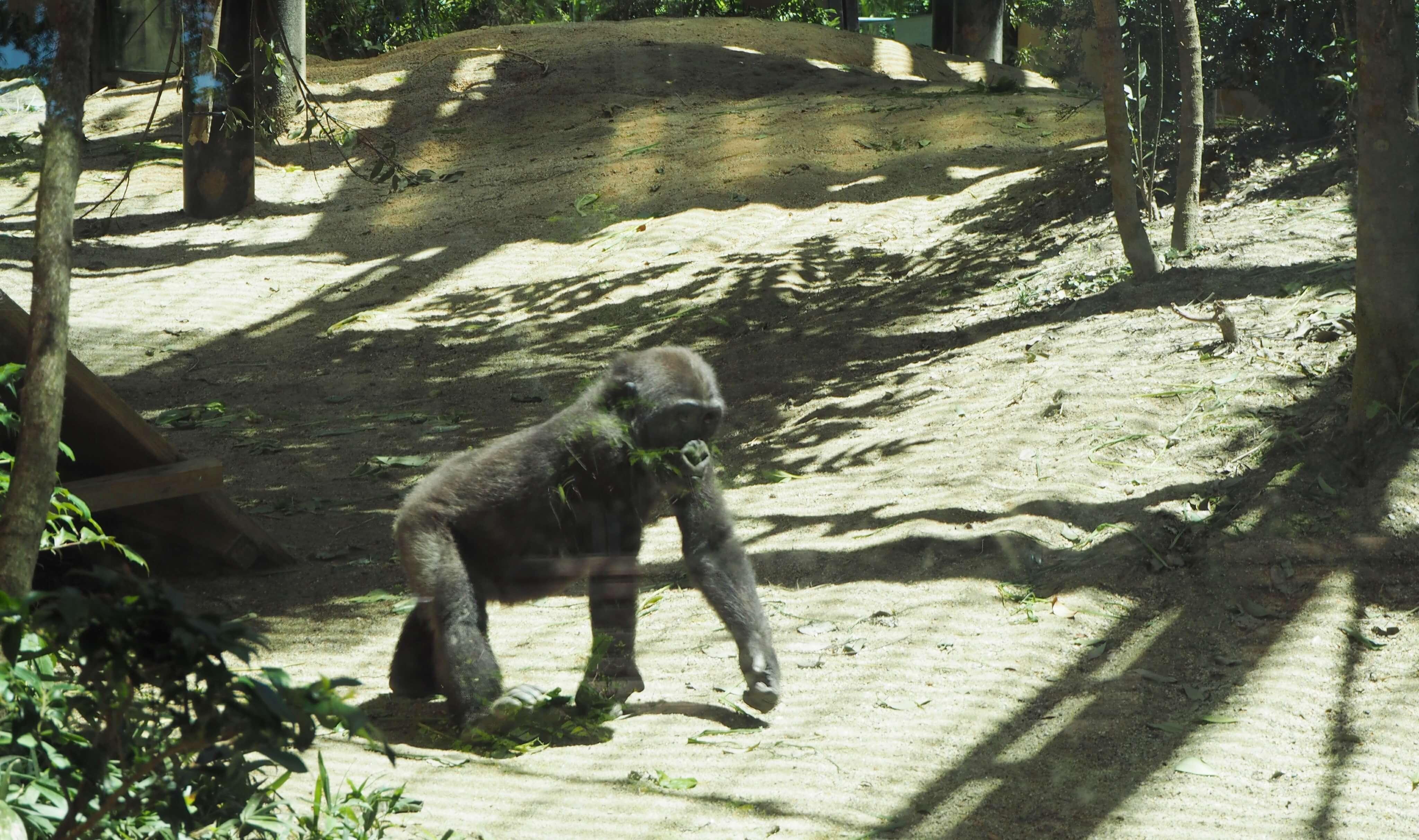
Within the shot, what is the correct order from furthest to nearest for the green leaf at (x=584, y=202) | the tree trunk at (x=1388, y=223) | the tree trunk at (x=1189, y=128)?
1. the green leaf at (x=584, y=202)
2. the tree trunk at (x=1189, y=128)
3. the tree trunk at (x=1388, y=223)

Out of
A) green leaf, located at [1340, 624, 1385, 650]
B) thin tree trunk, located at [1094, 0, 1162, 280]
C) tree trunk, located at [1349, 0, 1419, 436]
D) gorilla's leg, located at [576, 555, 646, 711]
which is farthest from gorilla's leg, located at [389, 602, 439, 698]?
thin tree trunk, located at [1094, 0, 1162, 280]

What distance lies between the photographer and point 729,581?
399 cm

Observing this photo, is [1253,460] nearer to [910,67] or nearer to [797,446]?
[797,446]

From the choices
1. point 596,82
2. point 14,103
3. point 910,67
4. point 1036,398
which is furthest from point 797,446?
point 910,67

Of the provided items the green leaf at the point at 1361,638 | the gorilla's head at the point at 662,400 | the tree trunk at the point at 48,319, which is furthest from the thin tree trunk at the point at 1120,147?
the tree trunk at the point at 48,319

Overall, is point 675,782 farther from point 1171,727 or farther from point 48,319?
point 48,319

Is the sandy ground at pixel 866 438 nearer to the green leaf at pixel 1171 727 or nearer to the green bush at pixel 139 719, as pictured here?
the green leaf at pixel 1171 727

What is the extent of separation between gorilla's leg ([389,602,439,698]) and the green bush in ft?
4.45

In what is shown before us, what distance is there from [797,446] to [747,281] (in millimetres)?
→ 3413

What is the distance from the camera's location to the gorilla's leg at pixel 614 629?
4031 mm

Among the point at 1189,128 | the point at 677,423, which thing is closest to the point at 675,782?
the point at 677,423

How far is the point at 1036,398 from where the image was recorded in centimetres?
627

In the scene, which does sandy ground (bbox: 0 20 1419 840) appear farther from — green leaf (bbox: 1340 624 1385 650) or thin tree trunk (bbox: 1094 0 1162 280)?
thin tree trunk (bbox: 1094 0 1162 280)

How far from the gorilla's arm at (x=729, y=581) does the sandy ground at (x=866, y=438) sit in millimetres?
155
